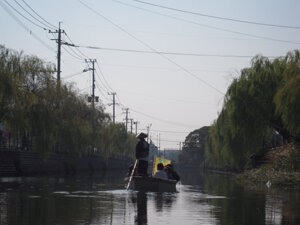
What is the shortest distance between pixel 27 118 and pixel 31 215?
994 inches

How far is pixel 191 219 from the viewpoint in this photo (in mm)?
12453

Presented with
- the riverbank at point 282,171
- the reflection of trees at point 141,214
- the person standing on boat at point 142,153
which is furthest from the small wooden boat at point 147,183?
the riverbank at point 282,171

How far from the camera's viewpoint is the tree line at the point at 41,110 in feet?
113

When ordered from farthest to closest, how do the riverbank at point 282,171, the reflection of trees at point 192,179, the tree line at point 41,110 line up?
the reflection of trees at point 192,179
the tree line at point 41,110
the riverbank at point 282,171

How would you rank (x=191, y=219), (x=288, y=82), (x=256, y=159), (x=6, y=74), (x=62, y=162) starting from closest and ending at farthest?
(x=191, y=219)
(x=288, y=82)
(x=6, y=74)
(x=256, y=159)
(x=62, y=162)

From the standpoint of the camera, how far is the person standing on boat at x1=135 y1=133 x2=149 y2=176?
2388 centimetres

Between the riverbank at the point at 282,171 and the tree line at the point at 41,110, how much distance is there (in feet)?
46.6

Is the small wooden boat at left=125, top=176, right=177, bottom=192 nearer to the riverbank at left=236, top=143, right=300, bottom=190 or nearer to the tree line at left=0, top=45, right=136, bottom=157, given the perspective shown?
the riverbank at left=236, top=143, right=300, bottom=190

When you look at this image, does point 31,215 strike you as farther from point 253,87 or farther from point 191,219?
point 253,87

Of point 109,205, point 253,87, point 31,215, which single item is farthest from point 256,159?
point 31,215

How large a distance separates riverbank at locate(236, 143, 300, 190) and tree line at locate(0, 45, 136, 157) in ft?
46.6

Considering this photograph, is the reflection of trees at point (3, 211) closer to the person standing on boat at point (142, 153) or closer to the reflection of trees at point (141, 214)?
the reflection of trees at point (141, 214)

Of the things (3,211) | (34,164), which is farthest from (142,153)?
(34,164)

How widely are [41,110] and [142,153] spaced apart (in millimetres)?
15861
